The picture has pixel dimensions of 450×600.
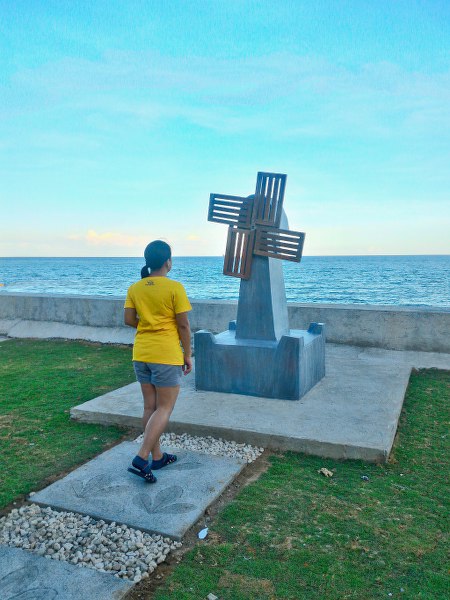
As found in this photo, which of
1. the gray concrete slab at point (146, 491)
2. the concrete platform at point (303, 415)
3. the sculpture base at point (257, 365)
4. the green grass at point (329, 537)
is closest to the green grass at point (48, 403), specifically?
the gray concrete slab at point (146, 491)

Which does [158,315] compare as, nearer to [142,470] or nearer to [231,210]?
[142,470]

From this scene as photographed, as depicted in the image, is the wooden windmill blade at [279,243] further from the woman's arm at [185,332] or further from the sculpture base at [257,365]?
the woman's arm at [185,332]

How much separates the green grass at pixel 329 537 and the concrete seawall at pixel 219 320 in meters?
3.80

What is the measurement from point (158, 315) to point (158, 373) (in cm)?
Answer: 42

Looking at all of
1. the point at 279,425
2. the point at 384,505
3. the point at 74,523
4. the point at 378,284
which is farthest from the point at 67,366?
the point at 378,284

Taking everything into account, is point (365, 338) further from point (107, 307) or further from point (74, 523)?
point (74, 523)

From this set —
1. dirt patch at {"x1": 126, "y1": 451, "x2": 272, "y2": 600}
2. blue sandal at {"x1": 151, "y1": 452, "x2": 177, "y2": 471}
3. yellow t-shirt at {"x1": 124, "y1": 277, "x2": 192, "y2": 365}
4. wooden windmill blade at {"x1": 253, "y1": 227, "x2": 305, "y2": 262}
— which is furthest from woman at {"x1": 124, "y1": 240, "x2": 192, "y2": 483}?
wooden windmill blade at {"x1": 253, "y1": 227, "x2": 305, "y2": 262}

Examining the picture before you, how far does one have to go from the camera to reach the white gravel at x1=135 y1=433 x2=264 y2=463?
14.2 feet

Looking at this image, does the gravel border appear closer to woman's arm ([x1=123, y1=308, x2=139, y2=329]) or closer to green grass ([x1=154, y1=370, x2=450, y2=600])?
green grass ([x1=154, y1=370, x2=450, y2=600])

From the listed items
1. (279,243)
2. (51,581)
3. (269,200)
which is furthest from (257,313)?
(51,581)

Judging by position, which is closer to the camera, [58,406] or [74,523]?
[74,523]

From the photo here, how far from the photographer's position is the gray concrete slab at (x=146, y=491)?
127 inches

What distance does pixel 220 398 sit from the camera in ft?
18.3

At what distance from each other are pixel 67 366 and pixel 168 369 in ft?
15.6
